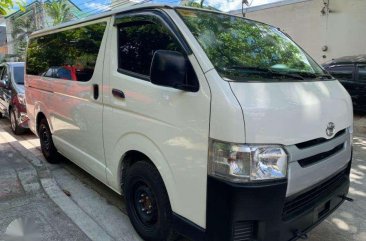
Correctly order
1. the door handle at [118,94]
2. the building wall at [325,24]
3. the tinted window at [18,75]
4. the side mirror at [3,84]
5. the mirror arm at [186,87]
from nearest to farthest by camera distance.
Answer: the mirror arm at [186,87]
the door handle at [118,94]
the tinted window at [18,75]
the side mirror at [3,84]
the building wall at [325,24]

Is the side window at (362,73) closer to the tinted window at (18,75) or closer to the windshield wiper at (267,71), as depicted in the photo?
the windshield wiper at (267,71)

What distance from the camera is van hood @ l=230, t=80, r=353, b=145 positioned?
2.28 metres

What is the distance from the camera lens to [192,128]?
251 centimetres

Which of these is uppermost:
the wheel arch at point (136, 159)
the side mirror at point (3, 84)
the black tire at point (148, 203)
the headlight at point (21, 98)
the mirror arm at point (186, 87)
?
the mirror arm at point (186, 87)

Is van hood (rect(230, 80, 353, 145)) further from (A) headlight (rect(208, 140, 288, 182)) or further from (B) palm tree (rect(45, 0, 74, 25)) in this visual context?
(B) palm tree (rect(45, 0, 74, 25))

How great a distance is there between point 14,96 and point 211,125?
6.72m

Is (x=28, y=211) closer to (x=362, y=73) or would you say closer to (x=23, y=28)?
(x=362, y=73)

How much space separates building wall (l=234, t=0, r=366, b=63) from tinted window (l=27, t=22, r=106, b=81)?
1146cm

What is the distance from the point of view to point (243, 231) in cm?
240

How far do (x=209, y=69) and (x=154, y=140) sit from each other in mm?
750

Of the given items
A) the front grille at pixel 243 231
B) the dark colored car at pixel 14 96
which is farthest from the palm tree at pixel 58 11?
the front grille at pixel 243 231

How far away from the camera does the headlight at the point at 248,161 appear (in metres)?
2.29

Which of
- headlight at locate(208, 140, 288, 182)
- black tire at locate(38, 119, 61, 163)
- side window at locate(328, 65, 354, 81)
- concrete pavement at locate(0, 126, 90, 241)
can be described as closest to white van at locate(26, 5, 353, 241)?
headlight at locate(208, 140, 288, 182)

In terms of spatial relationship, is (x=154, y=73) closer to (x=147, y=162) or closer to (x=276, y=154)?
(x=147, y=162)
